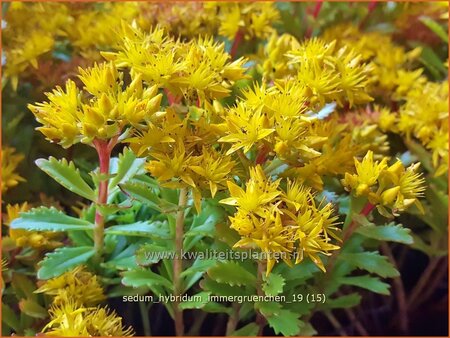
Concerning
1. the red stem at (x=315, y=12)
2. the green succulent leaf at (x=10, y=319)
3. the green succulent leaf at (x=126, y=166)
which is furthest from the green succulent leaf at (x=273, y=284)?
the red stem at (x=315, y=12)

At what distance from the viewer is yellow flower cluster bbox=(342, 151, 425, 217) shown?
2.22 feet

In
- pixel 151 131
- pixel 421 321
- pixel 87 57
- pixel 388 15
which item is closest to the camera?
pixel 151 131

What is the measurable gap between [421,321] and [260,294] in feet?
1.60

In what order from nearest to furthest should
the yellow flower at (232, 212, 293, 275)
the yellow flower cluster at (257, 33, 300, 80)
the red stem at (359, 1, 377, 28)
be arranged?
the yellow flower at (232, 212, 293, 275)
the yellow flower cluster at (257, 33, 300, 80)
the red stem at (359, 1, 377, 28)

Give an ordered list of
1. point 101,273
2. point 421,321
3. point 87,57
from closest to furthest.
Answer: point 101,273 < point 87,57 < point 421,321

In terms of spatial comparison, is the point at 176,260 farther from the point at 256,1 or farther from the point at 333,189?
the point at 256,1

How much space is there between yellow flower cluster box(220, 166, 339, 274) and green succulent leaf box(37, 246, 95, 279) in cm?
23

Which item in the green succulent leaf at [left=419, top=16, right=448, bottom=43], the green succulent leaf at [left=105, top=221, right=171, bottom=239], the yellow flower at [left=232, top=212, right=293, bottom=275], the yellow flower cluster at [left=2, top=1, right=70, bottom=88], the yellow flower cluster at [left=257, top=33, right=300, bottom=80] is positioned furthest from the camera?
the green succulent leaf at [left=419, top=16, right=448, bottom=43]

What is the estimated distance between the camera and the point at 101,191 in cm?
73

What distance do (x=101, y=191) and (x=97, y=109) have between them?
14cm

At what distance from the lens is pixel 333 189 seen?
0.86 meters

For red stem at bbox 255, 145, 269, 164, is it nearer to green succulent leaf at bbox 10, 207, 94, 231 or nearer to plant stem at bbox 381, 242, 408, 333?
green succulent leaf at bbox 10, 207, 94, 231

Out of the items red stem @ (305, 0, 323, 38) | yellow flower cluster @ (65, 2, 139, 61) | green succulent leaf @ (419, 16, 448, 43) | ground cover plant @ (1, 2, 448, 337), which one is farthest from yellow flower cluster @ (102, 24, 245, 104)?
green succulent leaf @ (419, 16, 448, 43)

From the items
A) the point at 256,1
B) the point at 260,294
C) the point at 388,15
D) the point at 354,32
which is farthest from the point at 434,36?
the point at 260,294
